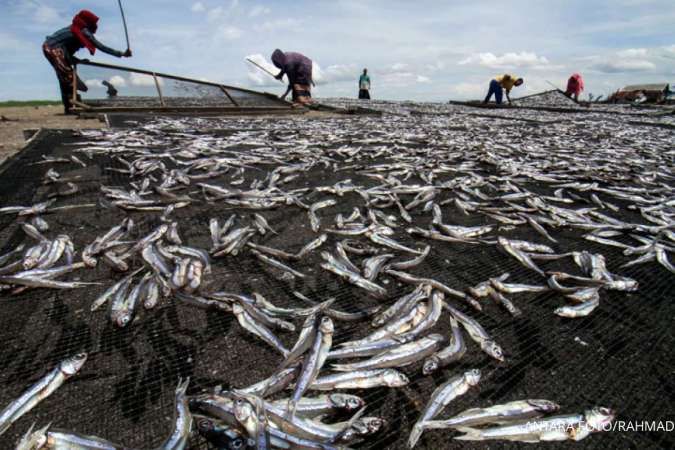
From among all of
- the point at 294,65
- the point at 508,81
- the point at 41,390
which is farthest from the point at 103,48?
the point at 508,81

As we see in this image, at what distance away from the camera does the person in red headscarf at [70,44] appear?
1137 cm

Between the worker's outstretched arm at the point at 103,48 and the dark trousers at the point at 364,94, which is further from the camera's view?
the dark trousers at the point at 364,94

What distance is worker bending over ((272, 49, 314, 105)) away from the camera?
1817cm

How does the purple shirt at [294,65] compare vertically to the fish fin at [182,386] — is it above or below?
above

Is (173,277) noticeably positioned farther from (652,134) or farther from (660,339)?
(652,134)

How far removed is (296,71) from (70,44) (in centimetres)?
998

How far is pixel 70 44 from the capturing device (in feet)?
38.4

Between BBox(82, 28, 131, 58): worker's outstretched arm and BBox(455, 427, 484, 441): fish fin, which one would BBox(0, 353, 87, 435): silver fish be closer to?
BBox(455, 427, 484, 441): fish fin

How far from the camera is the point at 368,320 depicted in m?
2.44

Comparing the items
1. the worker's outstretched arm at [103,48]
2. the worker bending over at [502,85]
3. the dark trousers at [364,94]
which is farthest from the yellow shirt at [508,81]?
the worker's outstretched arm at [103,48]

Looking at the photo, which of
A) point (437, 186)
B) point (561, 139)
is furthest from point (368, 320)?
point (561, 139)

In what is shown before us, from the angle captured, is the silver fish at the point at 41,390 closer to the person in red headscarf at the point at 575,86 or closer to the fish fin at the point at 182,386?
the fish fin at the point at 182,386

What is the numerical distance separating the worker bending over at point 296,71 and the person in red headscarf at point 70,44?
26.9 feet

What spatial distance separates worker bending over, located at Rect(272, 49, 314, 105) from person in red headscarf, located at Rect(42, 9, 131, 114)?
8209 millimetres
